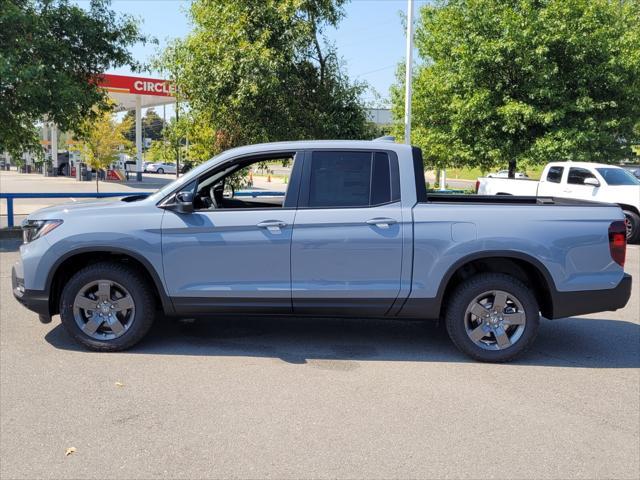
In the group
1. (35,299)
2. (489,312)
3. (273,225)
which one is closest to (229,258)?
(273,225)

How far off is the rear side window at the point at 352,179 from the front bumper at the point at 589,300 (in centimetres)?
167

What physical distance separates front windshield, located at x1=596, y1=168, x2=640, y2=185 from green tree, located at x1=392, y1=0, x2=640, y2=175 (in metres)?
2.86

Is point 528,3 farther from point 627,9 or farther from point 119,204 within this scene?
point 119,204

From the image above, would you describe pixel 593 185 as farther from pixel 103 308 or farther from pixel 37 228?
pixel 37 228

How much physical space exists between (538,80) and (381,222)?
1378cm

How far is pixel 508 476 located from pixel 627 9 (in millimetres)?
19949

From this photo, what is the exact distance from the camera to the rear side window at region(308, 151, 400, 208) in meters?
5.26

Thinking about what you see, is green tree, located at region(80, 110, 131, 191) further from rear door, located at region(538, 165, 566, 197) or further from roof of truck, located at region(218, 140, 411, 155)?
roof of truck, located at region(218, 140, 411, 155)

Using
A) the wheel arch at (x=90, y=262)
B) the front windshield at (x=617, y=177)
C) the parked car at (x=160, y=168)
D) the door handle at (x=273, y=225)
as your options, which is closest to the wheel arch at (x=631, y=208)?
the front windshield at (x=617, y=177)

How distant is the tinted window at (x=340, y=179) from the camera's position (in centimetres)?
527

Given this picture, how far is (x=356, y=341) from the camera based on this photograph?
5895 mm

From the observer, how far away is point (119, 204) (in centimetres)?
545

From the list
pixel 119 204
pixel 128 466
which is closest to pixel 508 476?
pixel 128 466

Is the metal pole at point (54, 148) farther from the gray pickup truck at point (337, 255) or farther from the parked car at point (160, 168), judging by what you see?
the gray pickup truck at point (337, 255)
